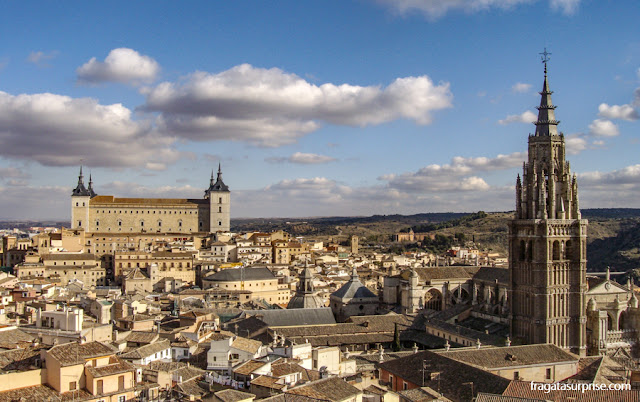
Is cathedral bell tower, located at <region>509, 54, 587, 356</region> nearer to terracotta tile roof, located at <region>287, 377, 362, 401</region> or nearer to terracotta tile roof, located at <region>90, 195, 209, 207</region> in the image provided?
terracotta tile roof, located at <region>287, 377, 362, 401</region>

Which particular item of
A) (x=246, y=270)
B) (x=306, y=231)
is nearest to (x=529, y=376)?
(x=246, y=270)

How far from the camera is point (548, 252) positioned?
37781mm

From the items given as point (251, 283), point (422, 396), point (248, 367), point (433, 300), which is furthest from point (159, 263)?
point (422, 396)

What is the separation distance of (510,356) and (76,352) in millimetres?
18477

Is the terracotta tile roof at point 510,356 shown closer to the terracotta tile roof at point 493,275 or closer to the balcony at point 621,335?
the balcony at point 621,335

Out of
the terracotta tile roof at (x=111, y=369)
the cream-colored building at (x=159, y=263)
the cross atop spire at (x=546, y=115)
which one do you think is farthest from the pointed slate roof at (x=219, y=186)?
the terracotta tile roof at (x=111, y=369)

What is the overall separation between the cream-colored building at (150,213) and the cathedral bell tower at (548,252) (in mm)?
72832

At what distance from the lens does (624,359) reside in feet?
118

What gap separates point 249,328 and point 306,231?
152m

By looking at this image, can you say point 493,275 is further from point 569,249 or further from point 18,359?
point 18,359

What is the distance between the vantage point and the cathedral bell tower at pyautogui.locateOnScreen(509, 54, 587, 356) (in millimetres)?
37875

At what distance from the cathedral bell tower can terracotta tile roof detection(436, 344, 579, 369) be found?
6653 millimetres

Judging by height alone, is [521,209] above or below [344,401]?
above

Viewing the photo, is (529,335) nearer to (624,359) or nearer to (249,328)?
(624,359)
